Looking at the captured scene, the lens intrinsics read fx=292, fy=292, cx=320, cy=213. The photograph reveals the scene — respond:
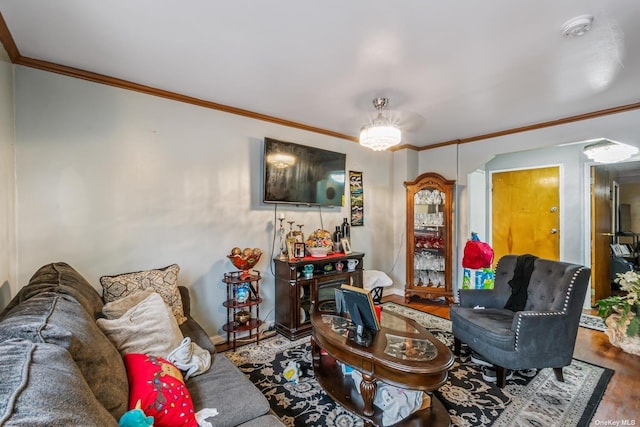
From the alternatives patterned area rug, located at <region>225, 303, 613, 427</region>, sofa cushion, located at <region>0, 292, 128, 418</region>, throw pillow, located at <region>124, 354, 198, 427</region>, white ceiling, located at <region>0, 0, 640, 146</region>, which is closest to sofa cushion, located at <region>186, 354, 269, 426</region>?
throw pillow, located at <region>124, 354, 198, 427</region>

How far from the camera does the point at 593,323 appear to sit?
3.46m

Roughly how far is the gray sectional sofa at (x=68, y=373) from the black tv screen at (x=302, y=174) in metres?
1.87

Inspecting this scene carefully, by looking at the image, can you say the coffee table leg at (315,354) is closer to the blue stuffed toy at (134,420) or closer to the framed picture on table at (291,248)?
the framed picture on table at (291,248)

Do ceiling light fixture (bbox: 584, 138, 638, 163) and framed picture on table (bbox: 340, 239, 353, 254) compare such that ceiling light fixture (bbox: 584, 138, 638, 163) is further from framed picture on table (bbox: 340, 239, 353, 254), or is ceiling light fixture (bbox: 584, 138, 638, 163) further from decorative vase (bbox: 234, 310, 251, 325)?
decorative vase (bbox: 234, 310, 251, 325)

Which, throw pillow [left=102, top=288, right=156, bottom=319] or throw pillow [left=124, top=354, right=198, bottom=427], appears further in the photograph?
throw pillow [left=102, top=288, right=156, bottom=319]

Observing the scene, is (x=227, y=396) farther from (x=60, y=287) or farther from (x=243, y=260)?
(x=243, y=260)

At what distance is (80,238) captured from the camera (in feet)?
7.53

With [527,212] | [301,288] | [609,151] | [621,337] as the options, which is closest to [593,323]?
[621,337]

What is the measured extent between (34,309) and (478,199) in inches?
220

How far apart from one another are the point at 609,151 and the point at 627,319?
6.44 feet

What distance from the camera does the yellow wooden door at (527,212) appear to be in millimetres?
4355

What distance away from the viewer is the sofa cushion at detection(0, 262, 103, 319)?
140cm

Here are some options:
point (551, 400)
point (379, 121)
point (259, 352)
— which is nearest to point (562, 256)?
point (551, 400)

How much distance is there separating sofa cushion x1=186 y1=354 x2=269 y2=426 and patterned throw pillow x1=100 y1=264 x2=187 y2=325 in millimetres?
770
